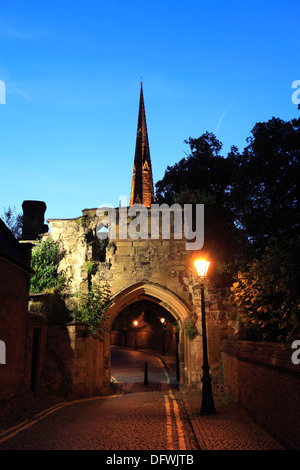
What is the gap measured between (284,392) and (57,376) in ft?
33.5

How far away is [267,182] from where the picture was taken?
25000mm

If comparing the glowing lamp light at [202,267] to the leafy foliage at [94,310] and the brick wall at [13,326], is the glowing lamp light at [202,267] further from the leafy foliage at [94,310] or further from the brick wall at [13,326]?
the leafy foliage at [94,310]

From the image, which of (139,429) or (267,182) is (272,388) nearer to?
(139,429)

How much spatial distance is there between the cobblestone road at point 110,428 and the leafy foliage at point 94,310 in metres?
3.39

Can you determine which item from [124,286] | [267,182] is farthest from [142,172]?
[124,286]

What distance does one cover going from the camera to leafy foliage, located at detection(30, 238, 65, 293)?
1645cm

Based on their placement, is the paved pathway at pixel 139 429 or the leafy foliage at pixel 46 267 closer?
the paved pathway at pixel 139 429

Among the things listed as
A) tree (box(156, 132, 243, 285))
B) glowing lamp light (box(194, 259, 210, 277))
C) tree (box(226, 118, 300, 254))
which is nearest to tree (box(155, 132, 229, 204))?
tree (box(156, 132, 243, 285))

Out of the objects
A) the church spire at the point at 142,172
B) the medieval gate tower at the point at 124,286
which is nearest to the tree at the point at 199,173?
the church spire at the point at 142,172

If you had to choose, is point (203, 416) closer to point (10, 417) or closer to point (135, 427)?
point (135, 427)

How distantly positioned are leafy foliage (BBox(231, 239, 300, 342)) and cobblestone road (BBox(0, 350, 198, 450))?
9.38ft

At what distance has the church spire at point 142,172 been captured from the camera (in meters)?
48.0
